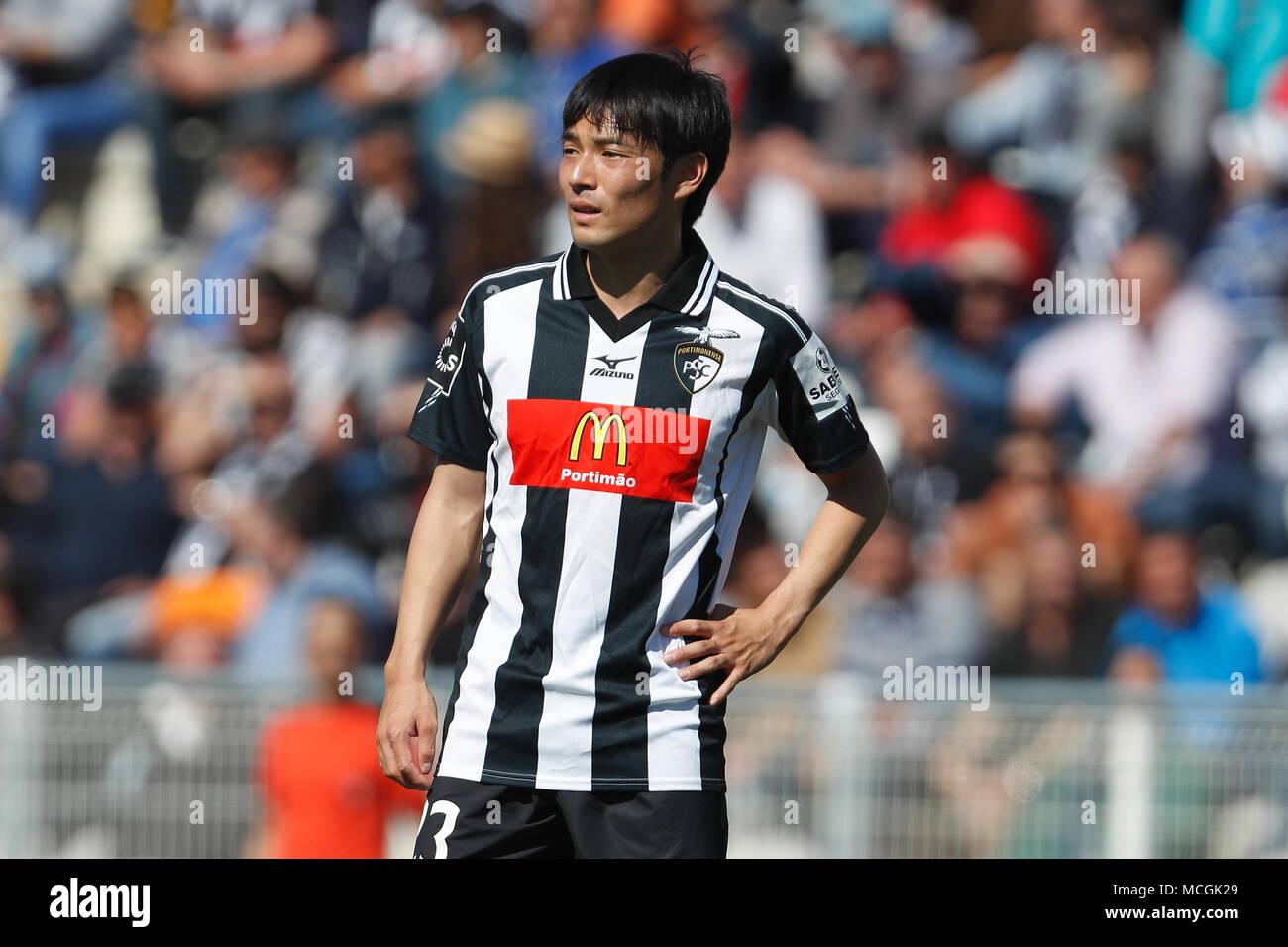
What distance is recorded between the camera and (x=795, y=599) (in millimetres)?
4391

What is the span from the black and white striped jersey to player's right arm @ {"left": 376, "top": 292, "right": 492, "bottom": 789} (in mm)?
21

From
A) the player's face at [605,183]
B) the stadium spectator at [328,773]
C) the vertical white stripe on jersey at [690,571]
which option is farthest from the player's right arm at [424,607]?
the stadium spectator at [328,773]

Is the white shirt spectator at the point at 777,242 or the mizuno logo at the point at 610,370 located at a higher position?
the white shirt spectator at the point at 777,242

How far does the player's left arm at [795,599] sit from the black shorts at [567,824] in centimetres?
29

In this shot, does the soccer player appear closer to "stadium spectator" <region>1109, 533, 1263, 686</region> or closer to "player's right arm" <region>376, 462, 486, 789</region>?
"player's right arm" <region>376, 462, 486, 789</region>

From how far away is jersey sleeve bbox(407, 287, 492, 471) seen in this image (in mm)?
4398

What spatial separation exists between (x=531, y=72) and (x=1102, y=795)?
5.27 metres

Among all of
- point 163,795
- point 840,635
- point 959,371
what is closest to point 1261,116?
point 959,371

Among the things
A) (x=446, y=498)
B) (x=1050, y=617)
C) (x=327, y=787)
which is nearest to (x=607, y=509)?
(x=446, y=498)

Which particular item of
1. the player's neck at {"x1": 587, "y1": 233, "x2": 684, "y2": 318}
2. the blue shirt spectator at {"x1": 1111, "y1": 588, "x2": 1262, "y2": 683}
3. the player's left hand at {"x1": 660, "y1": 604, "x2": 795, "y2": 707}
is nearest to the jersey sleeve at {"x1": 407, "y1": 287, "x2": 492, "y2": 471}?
the player's neck at {"x1": 587, "y1": 233, "x2": 684, "y2": 318}

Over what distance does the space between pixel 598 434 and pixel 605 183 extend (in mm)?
569

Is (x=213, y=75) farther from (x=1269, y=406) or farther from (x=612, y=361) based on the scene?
(x=612, y=361)

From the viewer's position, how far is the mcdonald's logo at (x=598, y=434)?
13.8 ft

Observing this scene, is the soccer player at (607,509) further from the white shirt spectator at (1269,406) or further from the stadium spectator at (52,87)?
the stadium spectator at (52,87)
